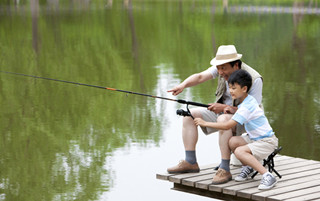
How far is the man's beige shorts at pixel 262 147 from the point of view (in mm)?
6309

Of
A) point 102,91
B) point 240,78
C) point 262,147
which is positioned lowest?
point 102,91

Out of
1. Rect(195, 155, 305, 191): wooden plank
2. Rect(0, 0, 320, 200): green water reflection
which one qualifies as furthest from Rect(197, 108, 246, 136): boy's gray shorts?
Rect(0, 0, 320, 200): green water reflection

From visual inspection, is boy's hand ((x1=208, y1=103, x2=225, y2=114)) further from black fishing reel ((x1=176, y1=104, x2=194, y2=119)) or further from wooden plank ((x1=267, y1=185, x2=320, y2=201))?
wooden plank ((x1=267, y1=185, x2=320, y2=201))

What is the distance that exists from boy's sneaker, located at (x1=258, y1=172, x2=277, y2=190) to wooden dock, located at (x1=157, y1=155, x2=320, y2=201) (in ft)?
0.12

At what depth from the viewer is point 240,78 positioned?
634 cm

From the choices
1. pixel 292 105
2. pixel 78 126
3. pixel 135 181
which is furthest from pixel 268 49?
pixel 135 181

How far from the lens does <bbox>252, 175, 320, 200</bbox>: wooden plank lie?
605cm

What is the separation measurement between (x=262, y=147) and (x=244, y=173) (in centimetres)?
27

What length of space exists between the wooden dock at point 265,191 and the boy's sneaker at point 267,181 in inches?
1.4

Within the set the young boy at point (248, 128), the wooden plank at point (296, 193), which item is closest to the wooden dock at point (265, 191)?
the wooden plank at point (296, 193)

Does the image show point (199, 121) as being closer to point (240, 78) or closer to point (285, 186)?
point (240, 78)

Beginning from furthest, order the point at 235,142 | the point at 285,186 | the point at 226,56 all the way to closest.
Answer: the point at 226,56 < the point at 235,142 < the point at 285,186

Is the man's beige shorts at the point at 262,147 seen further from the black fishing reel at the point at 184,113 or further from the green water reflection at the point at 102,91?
the green water reflection at the point at 102,91

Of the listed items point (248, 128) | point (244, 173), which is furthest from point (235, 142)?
point (244, 173)
